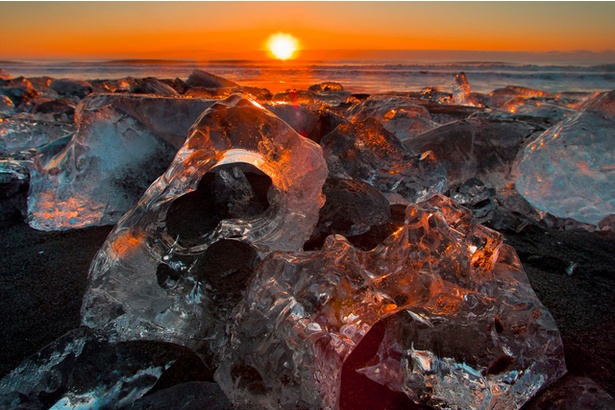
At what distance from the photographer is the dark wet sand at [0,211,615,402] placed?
151 centimetres

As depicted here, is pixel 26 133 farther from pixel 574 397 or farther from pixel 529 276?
pixel 574 397

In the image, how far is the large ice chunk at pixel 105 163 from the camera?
2.45m

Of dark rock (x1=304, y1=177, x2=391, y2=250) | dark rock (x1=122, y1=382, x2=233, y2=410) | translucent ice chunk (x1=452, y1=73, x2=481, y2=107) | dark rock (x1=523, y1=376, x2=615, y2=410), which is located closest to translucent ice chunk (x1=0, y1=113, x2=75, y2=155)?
dark rock (x1=304, y1=177, x2=391, y2=250)

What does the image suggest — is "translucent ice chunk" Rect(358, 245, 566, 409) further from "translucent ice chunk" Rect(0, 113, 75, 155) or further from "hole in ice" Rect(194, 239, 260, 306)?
"translucent ice chunk" Rect(0, 113, 75, 155)

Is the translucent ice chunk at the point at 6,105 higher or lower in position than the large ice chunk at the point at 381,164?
lower

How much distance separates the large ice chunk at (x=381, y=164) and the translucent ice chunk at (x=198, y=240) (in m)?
0.88

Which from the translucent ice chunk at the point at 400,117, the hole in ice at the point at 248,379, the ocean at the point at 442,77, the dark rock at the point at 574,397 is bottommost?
the ocean at the point at 442,77

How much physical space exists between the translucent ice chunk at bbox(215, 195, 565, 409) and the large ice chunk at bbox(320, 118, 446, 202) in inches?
53.6

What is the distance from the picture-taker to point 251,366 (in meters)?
1.25

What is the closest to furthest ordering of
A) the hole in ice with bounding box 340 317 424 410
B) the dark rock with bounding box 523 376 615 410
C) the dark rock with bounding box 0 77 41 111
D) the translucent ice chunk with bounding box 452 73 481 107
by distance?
the dark rock with bounding box 523 376 615 410, the hole in ice with bounding box 340 317 424 410, the dark rock with bounding box 0 77 41 111, the translucent ice chunk with bounding box 452 73 481 107

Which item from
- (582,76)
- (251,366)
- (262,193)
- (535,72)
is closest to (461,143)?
(262,193)

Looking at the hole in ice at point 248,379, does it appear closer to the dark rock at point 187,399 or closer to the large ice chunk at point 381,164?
the dark rock at point 187,399

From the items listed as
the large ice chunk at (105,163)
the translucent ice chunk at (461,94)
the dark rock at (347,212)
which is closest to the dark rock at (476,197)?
the dark rock at (347,212)

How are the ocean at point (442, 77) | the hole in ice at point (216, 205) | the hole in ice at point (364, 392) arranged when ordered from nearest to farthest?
the hole in ice at point (364, 392)
the hole in ice at point (216, 205)
the ocean at point (442, 77)
